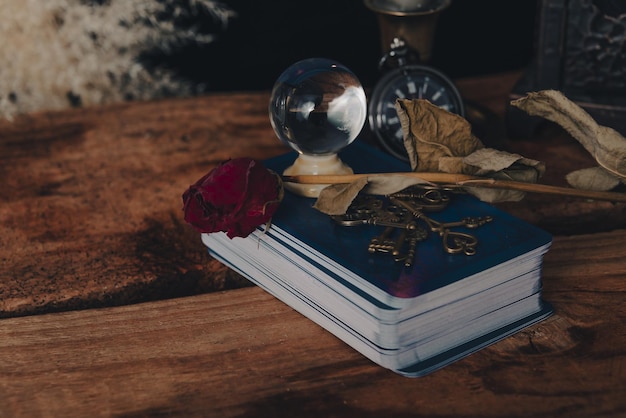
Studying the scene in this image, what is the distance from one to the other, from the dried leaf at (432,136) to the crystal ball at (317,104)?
7 cm

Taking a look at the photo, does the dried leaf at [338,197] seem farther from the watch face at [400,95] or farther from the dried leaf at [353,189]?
the watch face at [400,95]

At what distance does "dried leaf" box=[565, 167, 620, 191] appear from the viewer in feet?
3.27

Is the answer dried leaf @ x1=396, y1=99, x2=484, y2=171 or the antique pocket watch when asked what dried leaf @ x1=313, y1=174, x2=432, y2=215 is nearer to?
dried leaf @ x1=396, y1=99, x2=484, y2=171

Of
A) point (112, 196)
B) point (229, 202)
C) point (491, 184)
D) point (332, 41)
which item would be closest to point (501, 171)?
point (491, 184)

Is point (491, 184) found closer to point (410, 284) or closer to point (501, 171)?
point (501, 171)

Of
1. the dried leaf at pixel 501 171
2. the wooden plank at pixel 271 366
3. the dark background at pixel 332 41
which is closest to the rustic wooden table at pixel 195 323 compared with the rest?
the wooden plank at pixel 271 366

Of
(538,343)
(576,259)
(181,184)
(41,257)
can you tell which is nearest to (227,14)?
(181,184)

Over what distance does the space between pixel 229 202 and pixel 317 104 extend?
0.58ft

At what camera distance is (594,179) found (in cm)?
100

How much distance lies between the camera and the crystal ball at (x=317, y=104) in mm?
999

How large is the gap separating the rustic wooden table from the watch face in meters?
0.13

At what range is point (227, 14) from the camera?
1.87m

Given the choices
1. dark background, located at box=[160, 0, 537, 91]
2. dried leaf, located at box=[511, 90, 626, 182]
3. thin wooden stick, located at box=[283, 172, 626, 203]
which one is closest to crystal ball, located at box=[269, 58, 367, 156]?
thin wooden stick, located at box=[283, 172, 626, 203]

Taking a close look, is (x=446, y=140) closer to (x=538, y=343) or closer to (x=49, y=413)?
(x=538, y=343)
